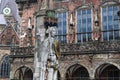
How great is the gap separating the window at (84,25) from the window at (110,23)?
1487 mm

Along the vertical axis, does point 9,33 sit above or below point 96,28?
below

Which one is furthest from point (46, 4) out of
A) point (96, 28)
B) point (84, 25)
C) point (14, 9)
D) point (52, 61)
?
point (14, 9)

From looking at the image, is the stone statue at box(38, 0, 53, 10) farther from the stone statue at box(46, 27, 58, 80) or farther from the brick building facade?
the brick building facade

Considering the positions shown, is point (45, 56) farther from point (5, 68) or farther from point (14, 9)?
point (14, 9)

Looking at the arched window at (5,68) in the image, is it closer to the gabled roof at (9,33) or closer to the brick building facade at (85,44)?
the gabled roof at (9,33)

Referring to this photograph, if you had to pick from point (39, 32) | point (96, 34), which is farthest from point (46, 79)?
point (96, 34)

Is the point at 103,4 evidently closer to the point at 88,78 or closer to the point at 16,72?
the point at 88,78

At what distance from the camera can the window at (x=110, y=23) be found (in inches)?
1022

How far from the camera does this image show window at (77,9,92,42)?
27328 mm

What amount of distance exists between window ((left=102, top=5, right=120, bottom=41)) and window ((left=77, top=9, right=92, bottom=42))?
1487 millimetres

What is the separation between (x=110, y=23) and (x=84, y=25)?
275 centimetres

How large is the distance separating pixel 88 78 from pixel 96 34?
174 inches

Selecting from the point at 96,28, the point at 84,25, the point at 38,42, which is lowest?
the point at 38,42

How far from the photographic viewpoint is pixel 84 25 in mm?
27703
